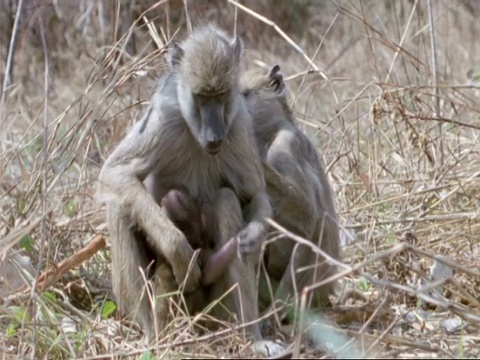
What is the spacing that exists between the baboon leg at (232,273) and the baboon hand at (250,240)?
3.3 inches

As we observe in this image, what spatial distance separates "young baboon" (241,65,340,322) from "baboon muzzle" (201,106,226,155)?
841 millimetres

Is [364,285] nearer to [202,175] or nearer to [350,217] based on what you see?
[350,217]

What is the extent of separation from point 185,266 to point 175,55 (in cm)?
101

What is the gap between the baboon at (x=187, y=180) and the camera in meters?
5.18

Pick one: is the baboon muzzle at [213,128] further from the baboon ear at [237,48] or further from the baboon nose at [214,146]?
the baboon ear at [237,48]

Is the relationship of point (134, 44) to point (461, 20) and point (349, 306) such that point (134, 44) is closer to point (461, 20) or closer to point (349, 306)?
point (461, 20)

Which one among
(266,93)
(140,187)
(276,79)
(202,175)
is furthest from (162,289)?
(276,79)

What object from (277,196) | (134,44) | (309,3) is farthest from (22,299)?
(309,3)

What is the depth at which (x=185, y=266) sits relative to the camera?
519 centimetres

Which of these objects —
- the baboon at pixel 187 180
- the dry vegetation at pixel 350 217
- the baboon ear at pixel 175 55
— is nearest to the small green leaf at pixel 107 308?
the dry vegetation at pixel 350 217

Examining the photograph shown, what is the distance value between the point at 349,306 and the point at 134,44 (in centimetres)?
713

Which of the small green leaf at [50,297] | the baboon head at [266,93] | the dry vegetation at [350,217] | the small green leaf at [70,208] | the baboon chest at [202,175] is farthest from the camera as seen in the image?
the small green leaf at [70,208]

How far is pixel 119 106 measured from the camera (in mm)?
9047

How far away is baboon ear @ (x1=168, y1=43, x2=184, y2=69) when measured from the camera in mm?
5398
